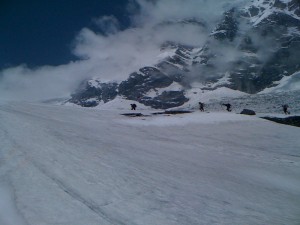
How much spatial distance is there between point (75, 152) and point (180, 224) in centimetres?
463

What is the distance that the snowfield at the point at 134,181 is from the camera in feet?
18.4

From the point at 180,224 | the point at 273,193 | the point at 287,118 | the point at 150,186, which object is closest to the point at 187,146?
the point at 273,193

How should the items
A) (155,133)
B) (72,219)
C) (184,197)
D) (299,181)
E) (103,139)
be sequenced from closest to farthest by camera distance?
(72,219) < (184,197) < (299,181) < (103,139) < (155,133)

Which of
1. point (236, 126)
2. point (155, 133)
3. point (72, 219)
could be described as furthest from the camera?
point (236, 126)

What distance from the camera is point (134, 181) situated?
754cm

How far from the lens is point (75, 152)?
371 inches

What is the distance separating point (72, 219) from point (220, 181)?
4879 mm

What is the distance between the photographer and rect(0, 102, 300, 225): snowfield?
221 inches

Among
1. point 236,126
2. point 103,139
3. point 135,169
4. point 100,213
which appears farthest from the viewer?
point 236,126

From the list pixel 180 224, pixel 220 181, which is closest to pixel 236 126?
pixel 220 181

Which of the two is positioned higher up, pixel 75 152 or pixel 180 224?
pixel 75 152

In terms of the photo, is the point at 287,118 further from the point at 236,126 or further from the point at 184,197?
the point at 184,197

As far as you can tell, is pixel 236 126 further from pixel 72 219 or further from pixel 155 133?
pixel 72 219

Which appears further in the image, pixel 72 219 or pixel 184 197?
pixel 184 197
